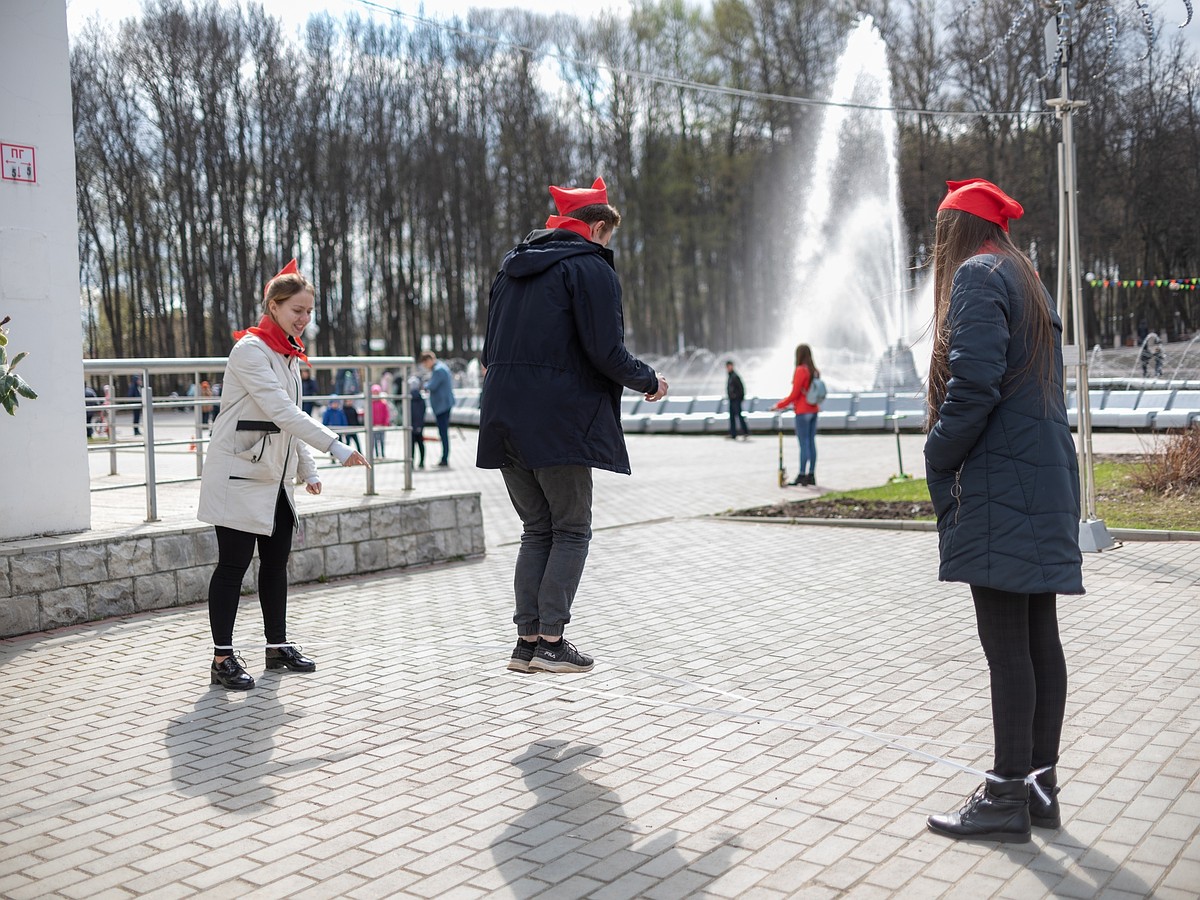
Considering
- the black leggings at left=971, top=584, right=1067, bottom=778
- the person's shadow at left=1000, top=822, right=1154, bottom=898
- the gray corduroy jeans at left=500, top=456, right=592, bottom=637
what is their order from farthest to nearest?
1. the gray corduroy jeans at left=500, top=456, right=592, bottom=637
2. the black leggings at left=971, top=584, right=1067, bottom=778
3. the person's shadow at left=1000, top=822, right=1154, bottom=898

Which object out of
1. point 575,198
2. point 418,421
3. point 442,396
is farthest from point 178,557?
point 418,421

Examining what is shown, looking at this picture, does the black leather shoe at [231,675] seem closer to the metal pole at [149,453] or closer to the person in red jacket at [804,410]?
A: the metal pole at [149,453]

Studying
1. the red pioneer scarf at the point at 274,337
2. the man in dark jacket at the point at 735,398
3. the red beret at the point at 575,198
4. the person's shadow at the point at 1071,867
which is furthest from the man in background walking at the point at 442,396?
the person's shadow at the point at 1071,867

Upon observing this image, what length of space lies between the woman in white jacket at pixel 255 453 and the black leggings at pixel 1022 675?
9.53 ft

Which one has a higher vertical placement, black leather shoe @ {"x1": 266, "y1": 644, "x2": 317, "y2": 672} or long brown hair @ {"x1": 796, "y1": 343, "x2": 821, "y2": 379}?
long brown hair @ {"x1": 796, "y1": 343, "x2": 821, "y2": 379}

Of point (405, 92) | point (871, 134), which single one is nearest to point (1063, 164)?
point (871, 134)

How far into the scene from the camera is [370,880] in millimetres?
3244

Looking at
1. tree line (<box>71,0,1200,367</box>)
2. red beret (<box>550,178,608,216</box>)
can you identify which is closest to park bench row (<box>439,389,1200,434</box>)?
red beret (<box>550,178,608,216</box>)

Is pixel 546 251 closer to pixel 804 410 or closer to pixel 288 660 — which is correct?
pixel 288 660

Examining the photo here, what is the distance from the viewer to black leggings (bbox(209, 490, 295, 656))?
5430 mm

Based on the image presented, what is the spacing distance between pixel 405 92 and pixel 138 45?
1292 cm

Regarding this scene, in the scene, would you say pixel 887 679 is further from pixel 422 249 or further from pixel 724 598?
pixel 422 249

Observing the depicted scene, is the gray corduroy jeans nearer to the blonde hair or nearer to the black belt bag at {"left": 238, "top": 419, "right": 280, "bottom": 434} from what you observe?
the black belt bag at {"left": 238, "top": 419, "right": 280, "bottom": 434}

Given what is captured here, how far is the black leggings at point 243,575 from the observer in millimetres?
5430
